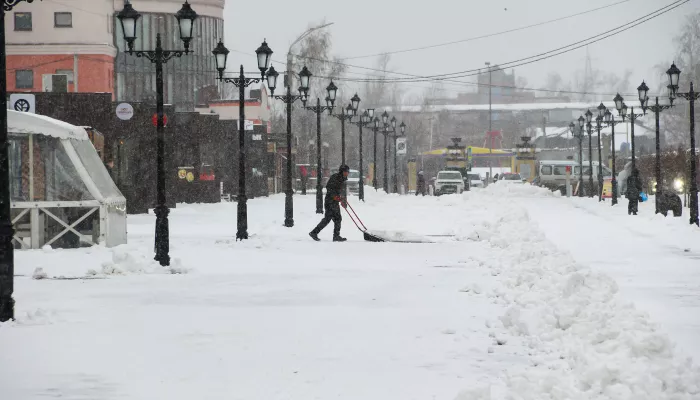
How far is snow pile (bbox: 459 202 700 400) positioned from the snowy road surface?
17 mm

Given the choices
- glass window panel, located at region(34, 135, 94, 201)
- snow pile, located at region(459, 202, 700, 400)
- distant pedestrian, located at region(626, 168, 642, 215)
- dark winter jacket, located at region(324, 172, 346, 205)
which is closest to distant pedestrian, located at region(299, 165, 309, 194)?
distant pedestrian, located at region(626, 168, 642, 215)

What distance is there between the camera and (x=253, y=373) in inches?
314

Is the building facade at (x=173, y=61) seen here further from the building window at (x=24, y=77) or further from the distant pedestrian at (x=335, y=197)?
the distant pedestrian at (x=335, y=197)

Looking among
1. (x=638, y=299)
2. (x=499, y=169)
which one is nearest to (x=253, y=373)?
(x=638, y=299)

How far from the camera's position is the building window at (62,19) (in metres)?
63.4

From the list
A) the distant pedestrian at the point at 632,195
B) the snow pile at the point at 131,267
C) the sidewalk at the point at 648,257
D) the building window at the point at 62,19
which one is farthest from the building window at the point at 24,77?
the snow pile at the point at 131,267

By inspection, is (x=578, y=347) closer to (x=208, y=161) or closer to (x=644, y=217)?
(x=644, y=217)

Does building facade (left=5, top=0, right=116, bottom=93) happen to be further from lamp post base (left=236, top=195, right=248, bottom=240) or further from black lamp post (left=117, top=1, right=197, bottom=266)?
black lamp post (left=117, top=1, right=197, bottom=266)

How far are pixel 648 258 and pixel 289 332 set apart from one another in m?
10.4

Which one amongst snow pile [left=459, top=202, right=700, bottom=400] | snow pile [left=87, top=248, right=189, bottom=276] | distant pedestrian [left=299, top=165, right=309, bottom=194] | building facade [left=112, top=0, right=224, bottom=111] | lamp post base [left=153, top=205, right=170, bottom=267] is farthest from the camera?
building facade [left=112, top=0, right=224, bottom=111]

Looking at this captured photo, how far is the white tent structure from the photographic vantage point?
67.6 ft

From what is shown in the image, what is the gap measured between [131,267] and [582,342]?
8.96 m

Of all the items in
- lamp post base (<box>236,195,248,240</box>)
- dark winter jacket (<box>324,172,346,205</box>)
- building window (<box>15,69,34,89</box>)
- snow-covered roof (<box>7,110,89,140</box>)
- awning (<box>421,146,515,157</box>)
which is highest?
building window (<box>15,69,34,89</box>)

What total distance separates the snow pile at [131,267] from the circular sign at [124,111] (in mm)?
21667
